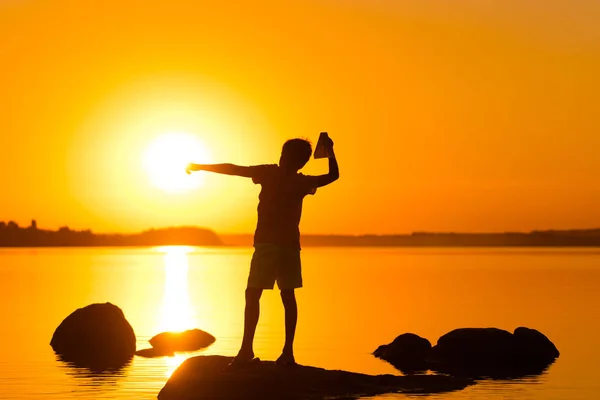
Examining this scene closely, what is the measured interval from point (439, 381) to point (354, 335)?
1776 cm

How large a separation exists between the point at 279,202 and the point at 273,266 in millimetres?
1135

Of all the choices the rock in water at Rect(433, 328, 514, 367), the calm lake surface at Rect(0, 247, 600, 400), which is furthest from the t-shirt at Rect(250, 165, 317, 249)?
the rock in water at Rect(433, 328, 514, 367)

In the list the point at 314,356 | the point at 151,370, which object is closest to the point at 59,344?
the point at 151,370

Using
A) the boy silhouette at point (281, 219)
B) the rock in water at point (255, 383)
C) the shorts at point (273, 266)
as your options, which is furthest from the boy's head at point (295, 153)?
the rock in water at point (255, 383)

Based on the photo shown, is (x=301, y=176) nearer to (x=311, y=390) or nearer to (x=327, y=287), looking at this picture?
(x=311, y=390)

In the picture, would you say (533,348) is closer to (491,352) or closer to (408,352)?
(491,352)

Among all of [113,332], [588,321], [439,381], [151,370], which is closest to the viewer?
[439,381]

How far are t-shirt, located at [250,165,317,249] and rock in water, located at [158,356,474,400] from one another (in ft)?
8.40

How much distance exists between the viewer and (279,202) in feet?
58.1

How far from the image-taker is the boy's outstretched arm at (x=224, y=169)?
16844 millimetres

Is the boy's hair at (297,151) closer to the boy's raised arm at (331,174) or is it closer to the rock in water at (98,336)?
the boy's raised arm at (331,174)

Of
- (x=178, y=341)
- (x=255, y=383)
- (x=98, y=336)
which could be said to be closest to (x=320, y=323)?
(x=178, y=341)

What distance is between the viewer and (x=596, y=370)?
93.8 feet

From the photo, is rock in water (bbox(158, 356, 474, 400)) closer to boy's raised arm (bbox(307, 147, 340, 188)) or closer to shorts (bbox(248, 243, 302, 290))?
shorts (bbox(248, 243, 302, 290))
